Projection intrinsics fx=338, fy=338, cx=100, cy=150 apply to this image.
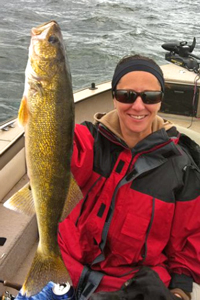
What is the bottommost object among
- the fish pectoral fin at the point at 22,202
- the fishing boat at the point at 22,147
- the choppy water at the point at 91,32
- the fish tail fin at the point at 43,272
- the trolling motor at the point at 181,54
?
the choppy water at the point at 91,32

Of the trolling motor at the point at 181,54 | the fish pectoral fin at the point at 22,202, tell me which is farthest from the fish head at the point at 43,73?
the trolling motor at the point at 181,54

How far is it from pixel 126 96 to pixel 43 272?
1310mm

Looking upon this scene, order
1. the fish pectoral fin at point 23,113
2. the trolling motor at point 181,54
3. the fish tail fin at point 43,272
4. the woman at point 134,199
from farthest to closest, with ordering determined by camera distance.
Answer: the trolling motor at point 181,54, the woman at point 134,199, the fish tail fin at point 43,272, the fish pectoral fin at point 23,113

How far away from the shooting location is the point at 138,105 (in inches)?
90.4

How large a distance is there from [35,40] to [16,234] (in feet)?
6.96

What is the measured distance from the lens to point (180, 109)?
5.88 metres

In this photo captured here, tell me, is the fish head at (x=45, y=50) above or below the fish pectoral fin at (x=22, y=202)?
above

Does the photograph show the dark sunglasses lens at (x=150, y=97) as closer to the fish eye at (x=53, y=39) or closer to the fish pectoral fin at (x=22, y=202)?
the fish eye at (x=53, y=39)

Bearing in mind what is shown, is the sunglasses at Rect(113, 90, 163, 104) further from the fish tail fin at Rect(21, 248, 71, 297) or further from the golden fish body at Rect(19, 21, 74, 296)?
the fish tail fin at Rect(21, 248, 71, 297)

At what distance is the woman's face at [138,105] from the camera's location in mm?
2324

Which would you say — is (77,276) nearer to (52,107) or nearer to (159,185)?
(159,185)

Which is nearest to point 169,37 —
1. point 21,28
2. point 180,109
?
point 21,28

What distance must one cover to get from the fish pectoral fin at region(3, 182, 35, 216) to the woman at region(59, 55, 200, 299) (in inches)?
15.0

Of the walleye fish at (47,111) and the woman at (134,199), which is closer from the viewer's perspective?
the walleye fish at (47,111)
